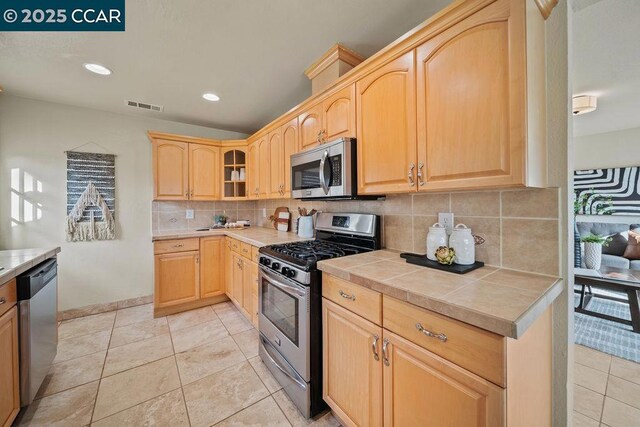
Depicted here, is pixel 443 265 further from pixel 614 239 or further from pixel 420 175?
pixel 614 239

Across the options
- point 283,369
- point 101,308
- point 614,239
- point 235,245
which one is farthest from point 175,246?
point 614,239

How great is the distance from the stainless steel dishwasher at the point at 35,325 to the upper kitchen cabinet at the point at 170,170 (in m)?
1.47

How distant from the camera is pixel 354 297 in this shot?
123 cm

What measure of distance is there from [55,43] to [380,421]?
10.1ft

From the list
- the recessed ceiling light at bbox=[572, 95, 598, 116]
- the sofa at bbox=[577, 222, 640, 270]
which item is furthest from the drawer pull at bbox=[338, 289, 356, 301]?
the sofa at bbox=[577, 222, 640, 270]

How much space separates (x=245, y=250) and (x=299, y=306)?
1.22 meters

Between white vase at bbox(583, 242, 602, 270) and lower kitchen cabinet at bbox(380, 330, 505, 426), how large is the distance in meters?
3.37

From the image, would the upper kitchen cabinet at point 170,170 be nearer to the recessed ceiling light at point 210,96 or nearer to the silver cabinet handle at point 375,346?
the recessed ceiling light at point 210,96

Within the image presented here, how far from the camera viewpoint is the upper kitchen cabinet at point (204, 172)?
325cm

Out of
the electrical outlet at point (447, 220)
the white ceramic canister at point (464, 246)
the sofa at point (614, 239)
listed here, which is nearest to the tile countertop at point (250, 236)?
the electrical outlet at point (447, 220)

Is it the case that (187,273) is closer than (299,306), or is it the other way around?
(299,306)

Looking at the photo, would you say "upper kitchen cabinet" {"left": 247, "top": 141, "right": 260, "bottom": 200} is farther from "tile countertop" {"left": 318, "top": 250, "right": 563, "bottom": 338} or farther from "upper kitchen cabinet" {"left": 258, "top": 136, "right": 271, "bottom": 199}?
"tile countertop" {"left": 318, "top": 250, "right": 563, "bottom": 338}

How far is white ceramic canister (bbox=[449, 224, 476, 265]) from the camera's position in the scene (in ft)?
4.21

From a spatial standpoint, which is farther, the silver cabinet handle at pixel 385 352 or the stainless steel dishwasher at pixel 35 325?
the stainless steel dishwasher at pixel 35 325
